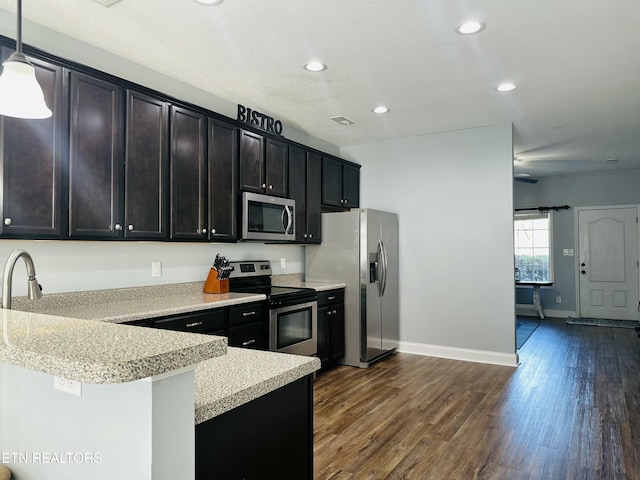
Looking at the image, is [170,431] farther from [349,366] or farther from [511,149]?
[511,149]

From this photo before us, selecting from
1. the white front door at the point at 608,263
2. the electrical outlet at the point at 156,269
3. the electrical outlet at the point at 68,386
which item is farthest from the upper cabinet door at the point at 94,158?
the white front door at the point at 608,263

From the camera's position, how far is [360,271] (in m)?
4.71

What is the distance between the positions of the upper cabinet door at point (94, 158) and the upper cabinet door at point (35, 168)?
9 centimetres

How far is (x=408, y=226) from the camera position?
17.9ft

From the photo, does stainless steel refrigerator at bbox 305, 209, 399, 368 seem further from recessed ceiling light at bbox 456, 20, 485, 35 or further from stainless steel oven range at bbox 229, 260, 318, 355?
recessed ceiling light at bbox 456, 20, 485, 35

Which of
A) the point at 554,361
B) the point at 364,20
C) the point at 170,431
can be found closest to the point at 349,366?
the point at 554,361

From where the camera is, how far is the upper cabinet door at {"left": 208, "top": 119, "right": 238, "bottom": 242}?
3564mm

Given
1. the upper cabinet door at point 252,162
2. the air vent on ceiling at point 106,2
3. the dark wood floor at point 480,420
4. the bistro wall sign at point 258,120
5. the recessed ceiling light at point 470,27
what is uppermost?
the air vent on ceiling at point 106,2

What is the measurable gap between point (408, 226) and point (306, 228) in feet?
4.73

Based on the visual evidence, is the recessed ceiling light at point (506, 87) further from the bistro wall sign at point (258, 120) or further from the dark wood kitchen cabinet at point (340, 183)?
the bistro wall sign at point (258, 120)

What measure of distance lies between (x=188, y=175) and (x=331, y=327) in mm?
2172

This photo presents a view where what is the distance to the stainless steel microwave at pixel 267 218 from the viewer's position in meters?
3.85

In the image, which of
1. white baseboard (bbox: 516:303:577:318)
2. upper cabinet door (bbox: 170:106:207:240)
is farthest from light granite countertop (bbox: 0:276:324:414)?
white baseboard (bbox: 516:303:577:318)

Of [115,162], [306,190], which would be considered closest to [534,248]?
[306,190]
